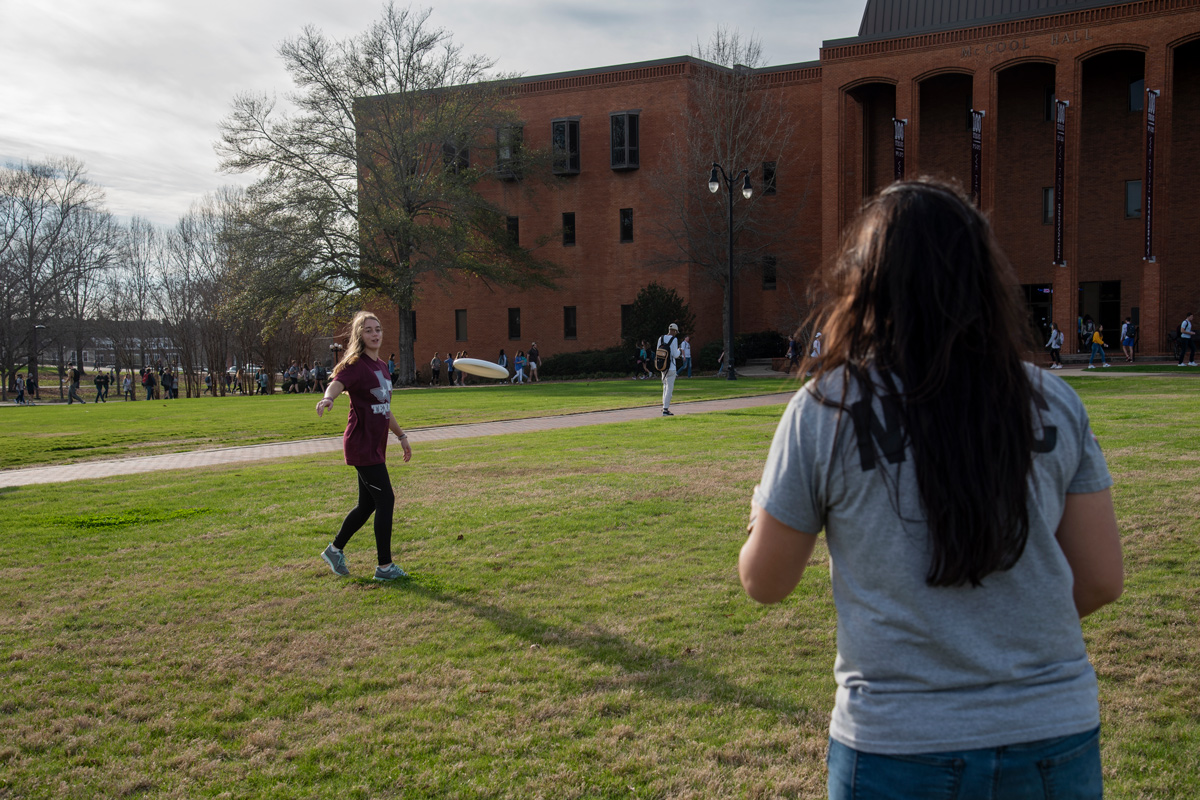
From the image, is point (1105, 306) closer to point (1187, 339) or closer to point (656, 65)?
point (1187, 339)

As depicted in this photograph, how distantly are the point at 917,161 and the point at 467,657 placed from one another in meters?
40.7

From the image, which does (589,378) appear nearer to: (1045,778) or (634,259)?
(634,259)

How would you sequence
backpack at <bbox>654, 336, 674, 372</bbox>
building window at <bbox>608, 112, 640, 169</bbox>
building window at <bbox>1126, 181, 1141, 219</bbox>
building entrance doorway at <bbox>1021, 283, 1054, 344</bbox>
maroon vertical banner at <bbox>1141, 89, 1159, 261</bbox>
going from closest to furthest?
backpack at <bbox>654, 336, 674, 372</bbox>
maroon vertical banner at <bbox>1141, 89, 1159, 261</bbox>
building window at <bbox>1126, 181, 1141, 219</bbox>
building entrance doorway at <bbox>1021, 283, 1054, 344</bbox>
building window at <bbox>608, 112, 640, 169</bbox>

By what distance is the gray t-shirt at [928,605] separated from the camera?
5.32 feet

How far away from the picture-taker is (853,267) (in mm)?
1757

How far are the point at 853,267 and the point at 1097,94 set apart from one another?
45.3 m

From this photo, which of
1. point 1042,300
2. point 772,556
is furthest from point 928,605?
point 1042,300

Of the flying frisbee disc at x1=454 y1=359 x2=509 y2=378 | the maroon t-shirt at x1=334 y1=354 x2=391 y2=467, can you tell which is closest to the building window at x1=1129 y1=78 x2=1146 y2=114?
the flying frisbee disc at x1=454 y1=359 x2=509 y2=378

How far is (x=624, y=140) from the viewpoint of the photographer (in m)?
46.5

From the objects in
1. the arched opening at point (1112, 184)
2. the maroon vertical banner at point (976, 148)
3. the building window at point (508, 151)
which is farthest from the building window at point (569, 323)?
the arched opening at point (1112, 184)

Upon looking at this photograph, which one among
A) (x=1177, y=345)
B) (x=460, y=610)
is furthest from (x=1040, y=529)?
(x=1177, y=345)

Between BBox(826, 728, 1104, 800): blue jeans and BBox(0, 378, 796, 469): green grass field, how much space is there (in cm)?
1247

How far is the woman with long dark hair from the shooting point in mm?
1604

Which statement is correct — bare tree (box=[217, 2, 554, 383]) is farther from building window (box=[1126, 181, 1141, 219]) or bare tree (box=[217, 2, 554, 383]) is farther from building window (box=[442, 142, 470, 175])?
building window (box=[1126, 181, 1141, 219])
